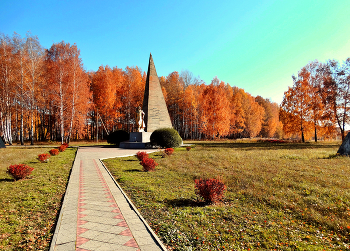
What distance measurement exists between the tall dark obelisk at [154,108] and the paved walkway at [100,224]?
15454mm

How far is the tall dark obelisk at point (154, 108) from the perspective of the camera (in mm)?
20884

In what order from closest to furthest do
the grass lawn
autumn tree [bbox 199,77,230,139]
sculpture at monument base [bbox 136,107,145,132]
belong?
Answer: the grass lawn < sculpture at monument base [bbox 136,107,145,132] < autumn tree [bbox 199,77,230,139]

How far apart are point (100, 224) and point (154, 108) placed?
18214mm

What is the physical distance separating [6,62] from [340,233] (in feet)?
97.9

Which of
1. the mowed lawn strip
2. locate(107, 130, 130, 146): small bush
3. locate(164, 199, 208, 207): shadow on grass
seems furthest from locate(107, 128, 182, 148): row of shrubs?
locate(164, 199, 208, 207): shadow on grass

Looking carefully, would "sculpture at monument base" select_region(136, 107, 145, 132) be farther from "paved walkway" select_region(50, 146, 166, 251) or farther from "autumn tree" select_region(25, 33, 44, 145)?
"paved walkway" select_region(50, 146, 166, 251)

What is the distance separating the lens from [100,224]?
351 cm

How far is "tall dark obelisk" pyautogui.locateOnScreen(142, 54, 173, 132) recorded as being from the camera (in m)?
20.9

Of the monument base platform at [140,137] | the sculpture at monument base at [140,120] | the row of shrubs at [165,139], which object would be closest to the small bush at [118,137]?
the monument base platform at [140,137]

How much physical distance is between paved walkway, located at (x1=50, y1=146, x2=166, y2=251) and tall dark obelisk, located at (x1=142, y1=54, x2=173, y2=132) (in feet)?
50.7

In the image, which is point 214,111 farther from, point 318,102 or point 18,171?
point 18,171

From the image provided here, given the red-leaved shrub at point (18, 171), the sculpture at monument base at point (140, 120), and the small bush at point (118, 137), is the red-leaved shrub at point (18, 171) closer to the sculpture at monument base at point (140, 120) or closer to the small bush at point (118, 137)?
the sculpture at monument base at point (140, 120)

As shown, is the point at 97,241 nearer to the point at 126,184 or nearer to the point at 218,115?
the point at 126,184

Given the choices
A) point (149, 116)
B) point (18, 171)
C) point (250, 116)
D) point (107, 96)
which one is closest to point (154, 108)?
point (149, 116)
